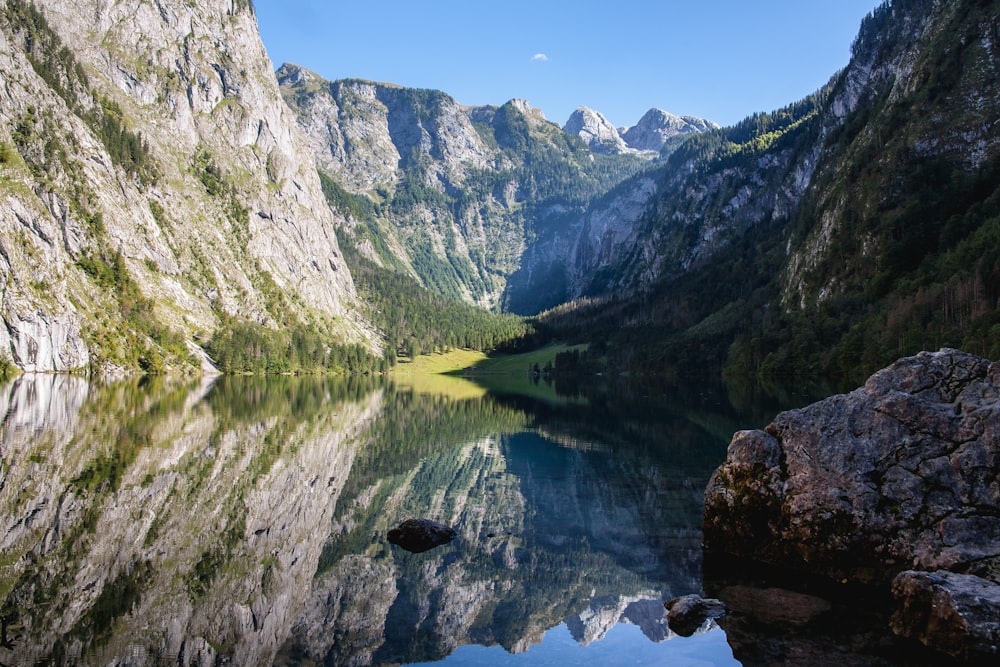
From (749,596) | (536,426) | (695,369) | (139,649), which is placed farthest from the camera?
(695,369)

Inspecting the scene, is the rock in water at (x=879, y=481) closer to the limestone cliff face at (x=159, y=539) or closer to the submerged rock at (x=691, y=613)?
the submerged rock at (x=691, y=613)

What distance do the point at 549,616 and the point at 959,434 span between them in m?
12.7

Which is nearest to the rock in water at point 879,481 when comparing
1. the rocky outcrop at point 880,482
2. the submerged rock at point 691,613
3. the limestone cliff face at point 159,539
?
the rocky outcrop at point 880,482

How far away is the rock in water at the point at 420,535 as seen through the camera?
77.8ft

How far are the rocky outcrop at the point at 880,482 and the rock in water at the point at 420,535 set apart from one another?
32.3 feet

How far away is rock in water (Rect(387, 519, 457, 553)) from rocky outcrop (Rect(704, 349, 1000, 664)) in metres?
9.85

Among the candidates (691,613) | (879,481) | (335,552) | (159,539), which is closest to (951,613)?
(691,613)

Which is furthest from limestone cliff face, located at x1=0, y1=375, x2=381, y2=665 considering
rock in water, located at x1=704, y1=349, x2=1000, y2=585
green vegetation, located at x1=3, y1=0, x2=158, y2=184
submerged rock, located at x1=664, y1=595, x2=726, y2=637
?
green vegetation, located at x1=3, y1=0, x2=158, y2=184

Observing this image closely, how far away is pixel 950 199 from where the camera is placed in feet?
416

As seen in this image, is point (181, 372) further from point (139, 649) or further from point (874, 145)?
point (874, 145)

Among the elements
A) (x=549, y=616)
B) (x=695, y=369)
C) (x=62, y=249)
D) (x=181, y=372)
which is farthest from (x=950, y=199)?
(x=62, y=249)

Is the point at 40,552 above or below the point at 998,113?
below

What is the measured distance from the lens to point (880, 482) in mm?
18156

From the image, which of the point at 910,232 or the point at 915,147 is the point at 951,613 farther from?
the point at 915,147
